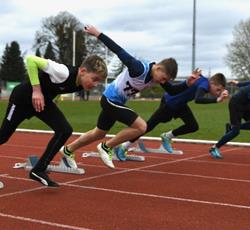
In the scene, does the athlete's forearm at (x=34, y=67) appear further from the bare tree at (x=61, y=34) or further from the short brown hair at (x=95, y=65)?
the bare tree at (x=61, y=34)

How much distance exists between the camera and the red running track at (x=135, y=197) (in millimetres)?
5012

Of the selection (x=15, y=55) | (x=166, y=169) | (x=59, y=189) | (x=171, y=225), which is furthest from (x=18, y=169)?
(x=15, y=55)

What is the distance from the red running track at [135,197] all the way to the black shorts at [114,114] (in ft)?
2.51

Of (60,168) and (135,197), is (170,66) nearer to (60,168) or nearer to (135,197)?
(135,197)

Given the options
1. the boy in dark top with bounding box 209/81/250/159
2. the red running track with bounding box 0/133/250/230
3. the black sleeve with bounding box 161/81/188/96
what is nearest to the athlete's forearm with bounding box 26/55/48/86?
the red running track with bounding box 0/133/250/230

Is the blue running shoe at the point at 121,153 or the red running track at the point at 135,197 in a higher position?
the red running track at the point at 135,197

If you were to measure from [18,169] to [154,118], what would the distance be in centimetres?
292

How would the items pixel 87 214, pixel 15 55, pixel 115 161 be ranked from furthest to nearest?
pixel 15 55
pixel 115 161
pixel 87 214

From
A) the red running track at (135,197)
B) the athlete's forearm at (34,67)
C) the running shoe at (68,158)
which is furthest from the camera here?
the running shoe at (68,158)

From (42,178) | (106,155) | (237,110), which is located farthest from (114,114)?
(237,110)

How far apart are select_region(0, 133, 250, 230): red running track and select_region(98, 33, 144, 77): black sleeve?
1522 mm

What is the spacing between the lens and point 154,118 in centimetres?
991

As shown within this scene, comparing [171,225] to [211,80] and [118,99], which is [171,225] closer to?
[118,99]

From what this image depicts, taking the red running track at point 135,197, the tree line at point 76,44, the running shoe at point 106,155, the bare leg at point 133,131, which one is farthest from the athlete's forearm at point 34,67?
the tree line at point 76,44
